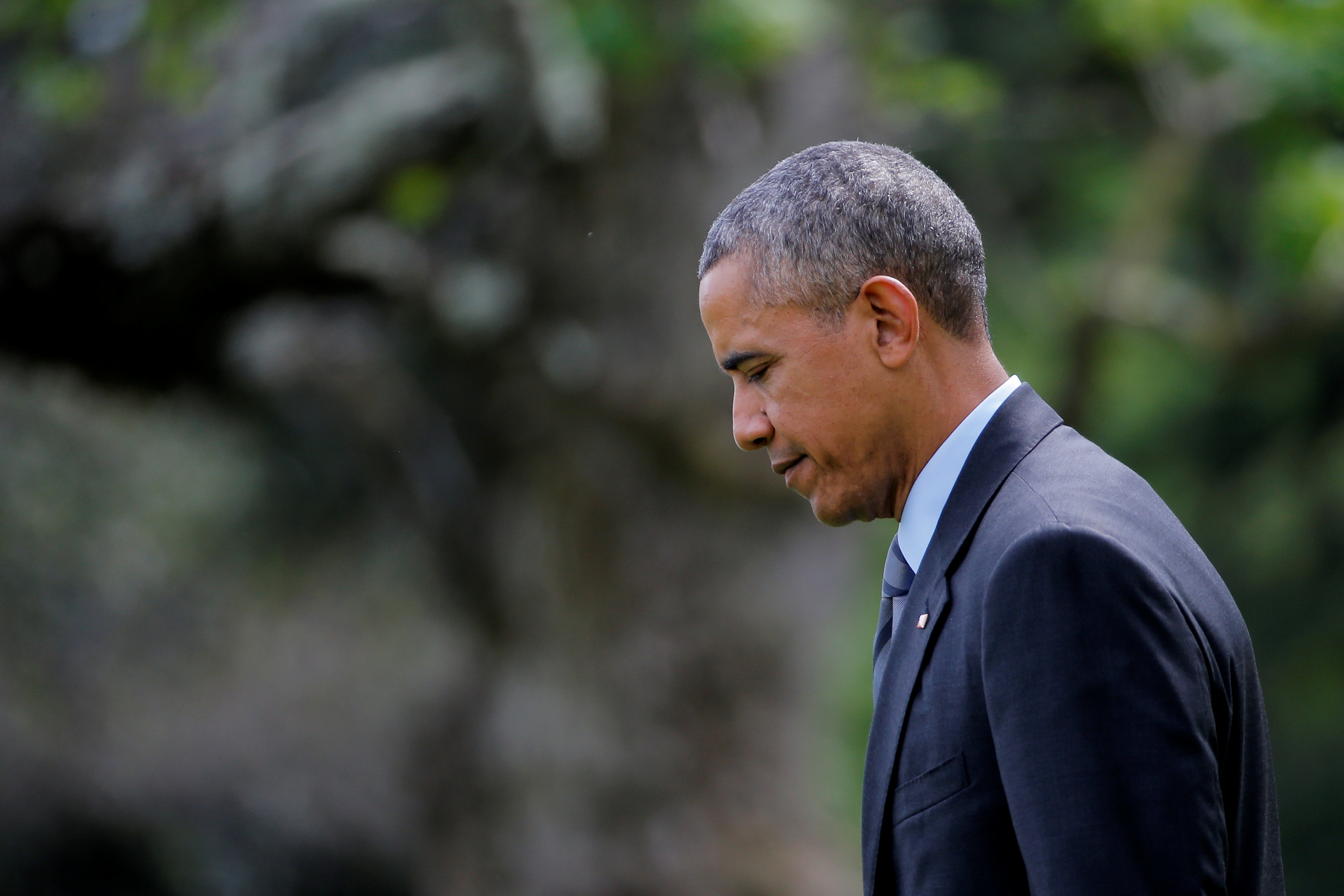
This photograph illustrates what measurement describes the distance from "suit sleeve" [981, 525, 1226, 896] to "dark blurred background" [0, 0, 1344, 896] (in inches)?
125

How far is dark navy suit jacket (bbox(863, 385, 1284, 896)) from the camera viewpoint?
136cm

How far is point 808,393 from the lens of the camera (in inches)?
72.5

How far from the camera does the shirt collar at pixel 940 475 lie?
5.85 feet

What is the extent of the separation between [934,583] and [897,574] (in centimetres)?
22

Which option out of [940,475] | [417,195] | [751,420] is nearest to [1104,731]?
[940,475]

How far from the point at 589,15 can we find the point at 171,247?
95.5 inches

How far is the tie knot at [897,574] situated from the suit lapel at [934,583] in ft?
0.46

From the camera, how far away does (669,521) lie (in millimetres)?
6344

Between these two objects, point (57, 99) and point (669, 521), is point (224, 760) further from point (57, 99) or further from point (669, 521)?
point (57, 99)

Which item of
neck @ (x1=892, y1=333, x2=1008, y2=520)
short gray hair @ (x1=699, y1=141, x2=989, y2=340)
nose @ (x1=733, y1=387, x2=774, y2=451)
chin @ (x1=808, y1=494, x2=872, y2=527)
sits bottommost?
chin @ (x1=808, y1=494, x2=872, y2=527)

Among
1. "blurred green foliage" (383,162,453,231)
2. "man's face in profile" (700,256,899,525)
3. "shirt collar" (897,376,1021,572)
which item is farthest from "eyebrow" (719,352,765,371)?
"blurred green foliage" (383,162,453,231)

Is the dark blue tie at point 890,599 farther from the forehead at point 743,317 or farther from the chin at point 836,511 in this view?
the forehead at point 743,317

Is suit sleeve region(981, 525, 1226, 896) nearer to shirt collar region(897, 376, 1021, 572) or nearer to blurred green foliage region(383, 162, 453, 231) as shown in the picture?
shirt collar region(897, 376, 1021, 572)

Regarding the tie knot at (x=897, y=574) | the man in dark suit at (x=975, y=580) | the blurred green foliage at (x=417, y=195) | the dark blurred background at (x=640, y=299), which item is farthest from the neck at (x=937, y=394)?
the blurred green foliage at (x=417, y=195)
